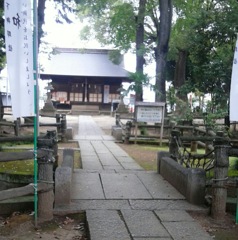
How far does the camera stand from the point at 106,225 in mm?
3867

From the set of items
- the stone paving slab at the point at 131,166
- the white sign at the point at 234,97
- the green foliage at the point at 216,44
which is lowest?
the stone paving slab at the point at 131,166

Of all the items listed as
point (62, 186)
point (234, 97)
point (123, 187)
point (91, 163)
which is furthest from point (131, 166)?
point (234, 97)

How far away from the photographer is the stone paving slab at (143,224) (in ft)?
12.1

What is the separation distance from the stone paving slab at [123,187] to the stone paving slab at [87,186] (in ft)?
0.36

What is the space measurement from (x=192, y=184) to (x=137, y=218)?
1063 mm

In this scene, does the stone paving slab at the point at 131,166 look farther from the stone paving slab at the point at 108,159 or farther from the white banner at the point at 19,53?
the white banner at the point at 19,53

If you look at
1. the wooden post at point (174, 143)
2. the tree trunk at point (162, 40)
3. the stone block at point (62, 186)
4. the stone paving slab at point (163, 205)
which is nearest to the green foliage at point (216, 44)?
the tree trunk at point (162, 40)

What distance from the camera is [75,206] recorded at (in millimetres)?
4461

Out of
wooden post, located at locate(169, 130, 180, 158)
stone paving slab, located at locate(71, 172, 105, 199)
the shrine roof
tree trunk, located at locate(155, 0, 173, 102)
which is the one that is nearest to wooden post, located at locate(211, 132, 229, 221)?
stone paving slab, located at locate(71, 172, 105, 199)

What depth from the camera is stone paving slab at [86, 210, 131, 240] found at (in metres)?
3.58

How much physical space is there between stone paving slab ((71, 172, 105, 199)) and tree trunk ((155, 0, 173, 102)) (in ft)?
29.3

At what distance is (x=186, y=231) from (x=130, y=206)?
1000 millimetres

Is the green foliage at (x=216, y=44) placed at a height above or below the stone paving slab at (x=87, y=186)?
above

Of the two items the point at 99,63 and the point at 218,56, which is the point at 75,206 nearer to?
the point at 218,56
